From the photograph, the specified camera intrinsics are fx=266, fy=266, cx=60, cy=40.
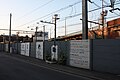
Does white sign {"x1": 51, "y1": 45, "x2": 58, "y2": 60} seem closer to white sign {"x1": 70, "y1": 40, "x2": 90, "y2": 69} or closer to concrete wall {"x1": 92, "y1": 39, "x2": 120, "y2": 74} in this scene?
white sign {"x1": 70, "y1": 40, "x2": 90, "y2": 69}

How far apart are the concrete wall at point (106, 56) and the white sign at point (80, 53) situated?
869 mm

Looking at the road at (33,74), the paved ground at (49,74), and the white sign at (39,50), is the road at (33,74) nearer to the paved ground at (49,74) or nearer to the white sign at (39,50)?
the paved ground at (49,74)

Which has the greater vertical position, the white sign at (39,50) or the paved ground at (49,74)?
the white sign at (39,50)

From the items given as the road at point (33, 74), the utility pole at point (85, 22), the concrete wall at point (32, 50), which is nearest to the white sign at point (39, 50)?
the concrete wall at point (32, 50)

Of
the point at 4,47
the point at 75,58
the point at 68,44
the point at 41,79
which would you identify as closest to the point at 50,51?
the point at 68,44

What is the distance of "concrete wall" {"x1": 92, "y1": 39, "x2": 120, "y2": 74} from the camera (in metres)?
18.2

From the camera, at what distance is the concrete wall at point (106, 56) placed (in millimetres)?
18191

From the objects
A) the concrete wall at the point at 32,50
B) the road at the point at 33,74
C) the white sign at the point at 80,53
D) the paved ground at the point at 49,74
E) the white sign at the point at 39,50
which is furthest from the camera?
the concrete wall at the point at 32,50

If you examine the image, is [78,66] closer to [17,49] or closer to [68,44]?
[68,44]

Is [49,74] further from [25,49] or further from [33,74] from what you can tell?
[25,49]

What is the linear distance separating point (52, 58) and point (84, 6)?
769 cm

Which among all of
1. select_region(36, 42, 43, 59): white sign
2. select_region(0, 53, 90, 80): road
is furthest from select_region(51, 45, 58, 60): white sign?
select_region(0, 53, 90, 80): road

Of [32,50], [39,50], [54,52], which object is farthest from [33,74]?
[32,50]

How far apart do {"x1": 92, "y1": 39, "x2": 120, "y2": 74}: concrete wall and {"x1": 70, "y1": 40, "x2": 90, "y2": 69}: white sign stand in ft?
2.85
